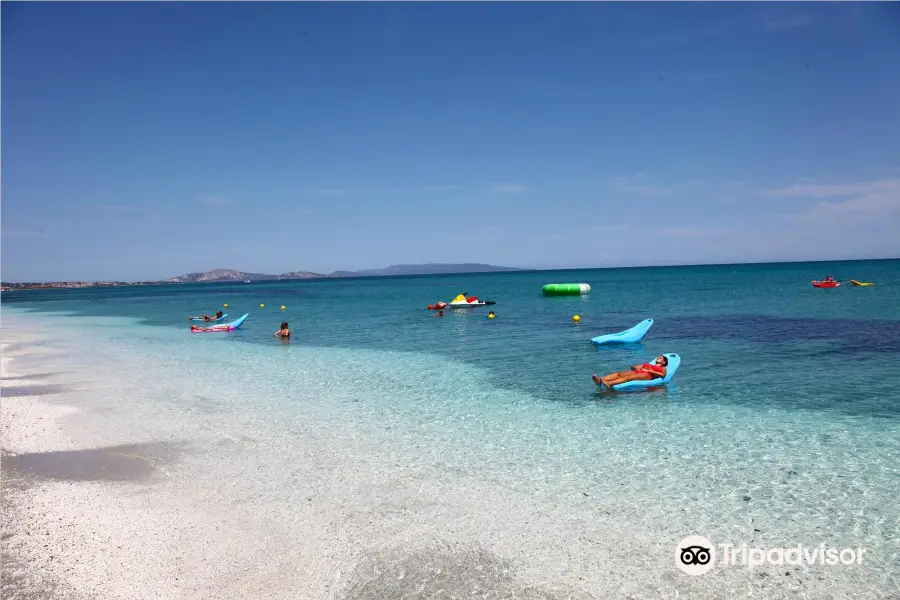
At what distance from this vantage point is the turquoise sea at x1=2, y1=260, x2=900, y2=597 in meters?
7.68

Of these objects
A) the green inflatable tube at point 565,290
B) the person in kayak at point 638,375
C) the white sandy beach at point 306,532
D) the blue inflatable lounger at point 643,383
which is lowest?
the white sandy beach at point 306,532

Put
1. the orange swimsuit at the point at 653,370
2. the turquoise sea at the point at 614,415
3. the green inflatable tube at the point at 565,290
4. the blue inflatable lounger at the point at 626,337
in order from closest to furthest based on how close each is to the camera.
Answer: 1. the turquoise sea at the point at 614,415
2. the orange swimsuit at the point at 653,370
3. the blue inflatable lounger at the point at 626,337
4. the green inflatable tube at the point at 565,290

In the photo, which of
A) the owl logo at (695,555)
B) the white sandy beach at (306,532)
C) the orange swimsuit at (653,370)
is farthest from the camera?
the orange swimsuit at (653,370)

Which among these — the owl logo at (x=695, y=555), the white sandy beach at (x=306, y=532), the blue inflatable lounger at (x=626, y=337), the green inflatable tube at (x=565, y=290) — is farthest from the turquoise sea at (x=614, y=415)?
the green inflatable tube at (x=565, y=290)

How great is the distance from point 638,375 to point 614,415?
9.50 ft

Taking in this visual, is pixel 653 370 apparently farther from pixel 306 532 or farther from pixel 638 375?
pixel 306 532

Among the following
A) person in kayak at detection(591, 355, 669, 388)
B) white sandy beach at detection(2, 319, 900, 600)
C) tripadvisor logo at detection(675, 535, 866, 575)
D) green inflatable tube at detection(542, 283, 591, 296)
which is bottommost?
tripadvisor logo at detection(675, 535, 866, 575)

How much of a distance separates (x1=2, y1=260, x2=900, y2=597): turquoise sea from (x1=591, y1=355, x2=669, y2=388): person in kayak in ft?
1.73

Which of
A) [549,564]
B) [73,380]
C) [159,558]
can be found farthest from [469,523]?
[73,380]

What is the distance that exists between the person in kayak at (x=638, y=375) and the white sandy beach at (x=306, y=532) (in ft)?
20.9

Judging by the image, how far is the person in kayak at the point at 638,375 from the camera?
47.3 feet

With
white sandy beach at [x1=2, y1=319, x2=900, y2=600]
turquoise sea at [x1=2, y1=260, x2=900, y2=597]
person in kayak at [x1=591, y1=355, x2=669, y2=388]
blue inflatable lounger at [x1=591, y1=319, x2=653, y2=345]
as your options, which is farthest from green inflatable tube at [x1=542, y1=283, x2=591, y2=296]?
white sandy beach at [x1=2, y1=319, x2=900, y2=600]

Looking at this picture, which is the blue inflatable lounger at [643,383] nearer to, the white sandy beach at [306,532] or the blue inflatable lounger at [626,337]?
the white sandy beach at [306,532]

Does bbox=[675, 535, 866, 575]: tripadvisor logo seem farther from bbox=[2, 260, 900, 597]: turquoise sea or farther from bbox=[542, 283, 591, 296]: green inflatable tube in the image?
bbox=[542, 283, 591, 296]: green inflatable tube
